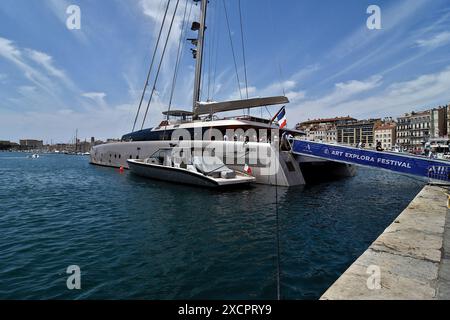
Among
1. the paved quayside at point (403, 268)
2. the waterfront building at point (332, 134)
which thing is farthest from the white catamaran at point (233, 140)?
the waterfront building at point (332, 134)

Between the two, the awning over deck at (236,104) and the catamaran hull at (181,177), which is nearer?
Answer: the catamaran hull at (181,177)

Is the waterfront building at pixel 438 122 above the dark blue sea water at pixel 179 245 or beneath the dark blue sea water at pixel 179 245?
above

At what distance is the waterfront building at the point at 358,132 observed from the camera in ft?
406

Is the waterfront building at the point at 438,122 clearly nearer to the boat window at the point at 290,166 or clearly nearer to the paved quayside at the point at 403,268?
the boat window at the point at 290,166

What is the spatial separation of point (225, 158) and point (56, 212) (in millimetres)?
12570

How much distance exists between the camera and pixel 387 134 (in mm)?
114250

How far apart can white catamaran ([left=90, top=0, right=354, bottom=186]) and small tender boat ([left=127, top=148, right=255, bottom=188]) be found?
1.34 m

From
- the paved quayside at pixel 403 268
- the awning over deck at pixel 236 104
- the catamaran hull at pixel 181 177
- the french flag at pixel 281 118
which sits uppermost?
the awning over deck at pixel 236 104

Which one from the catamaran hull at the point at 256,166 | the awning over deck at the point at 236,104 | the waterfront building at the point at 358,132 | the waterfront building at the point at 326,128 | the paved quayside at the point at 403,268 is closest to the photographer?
the paved quayside at the point at 403,268

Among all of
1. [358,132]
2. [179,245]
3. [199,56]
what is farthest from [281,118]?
[358,132]

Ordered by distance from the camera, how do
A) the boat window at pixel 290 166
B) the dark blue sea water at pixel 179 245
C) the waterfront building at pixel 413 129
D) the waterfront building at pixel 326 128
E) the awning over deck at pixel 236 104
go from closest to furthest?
the dark blue sea water at pixel 179 245, the boat window at pixel 290 166, the awning over deck at pixel 236 104, the waterfront building at pixel 413 129, the waterfront building at pixel 326 128

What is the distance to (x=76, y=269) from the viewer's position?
5.39 metres

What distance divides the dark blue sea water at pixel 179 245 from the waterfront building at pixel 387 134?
401 feet
